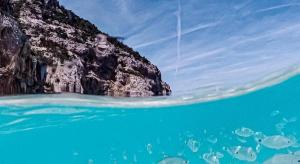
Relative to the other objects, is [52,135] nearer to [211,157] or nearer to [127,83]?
[211,157]

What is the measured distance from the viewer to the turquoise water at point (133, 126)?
71.9 feet

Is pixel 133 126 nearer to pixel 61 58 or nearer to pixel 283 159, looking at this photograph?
pixel 283 159

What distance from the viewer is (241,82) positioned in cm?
2166

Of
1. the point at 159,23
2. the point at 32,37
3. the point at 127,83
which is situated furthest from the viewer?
the point at 127,83

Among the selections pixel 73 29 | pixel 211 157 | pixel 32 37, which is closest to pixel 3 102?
pixel 211 157

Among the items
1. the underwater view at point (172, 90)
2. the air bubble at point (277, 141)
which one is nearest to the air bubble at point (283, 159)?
the air bubble at point (277, 141)

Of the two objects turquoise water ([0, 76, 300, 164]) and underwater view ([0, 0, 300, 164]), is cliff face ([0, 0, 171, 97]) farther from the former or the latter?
turquoise water ([0, 76, 300, 164])

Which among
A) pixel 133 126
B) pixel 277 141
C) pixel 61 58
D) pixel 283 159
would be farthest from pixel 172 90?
pixel 61 58

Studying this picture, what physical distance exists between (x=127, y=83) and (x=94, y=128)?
2154 cm

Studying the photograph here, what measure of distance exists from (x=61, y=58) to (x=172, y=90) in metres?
18.2

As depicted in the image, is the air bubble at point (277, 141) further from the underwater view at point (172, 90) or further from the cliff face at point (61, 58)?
the cliff face at point (61, 58)

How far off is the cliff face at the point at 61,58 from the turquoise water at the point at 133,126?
4548 mm

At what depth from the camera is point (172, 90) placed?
84.9 feet

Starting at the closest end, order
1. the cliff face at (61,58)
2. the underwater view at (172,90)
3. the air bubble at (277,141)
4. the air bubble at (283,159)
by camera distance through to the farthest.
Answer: the air bubble at (283,159), the air bubble at (277,141), the underwater view at (172,90), the cliff face at (61,58)
